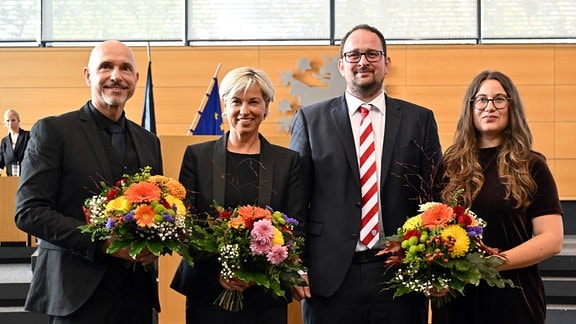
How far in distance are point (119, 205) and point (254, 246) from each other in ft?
1.63

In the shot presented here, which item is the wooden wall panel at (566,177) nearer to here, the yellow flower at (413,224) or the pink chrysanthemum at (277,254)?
the yellow flower at (413,224)

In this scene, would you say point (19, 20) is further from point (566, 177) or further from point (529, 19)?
point (566, 177)

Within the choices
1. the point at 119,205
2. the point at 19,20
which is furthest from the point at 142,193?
the point at 19,20

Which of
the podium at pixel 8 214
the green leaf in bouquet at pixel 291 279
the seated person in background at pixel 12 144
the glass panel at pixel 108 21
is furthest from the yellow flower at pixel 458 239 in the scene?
the glass panel at pixel 108 21

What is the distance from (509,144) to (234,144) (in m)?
1.14

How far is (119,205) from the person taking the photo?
8.24 feet

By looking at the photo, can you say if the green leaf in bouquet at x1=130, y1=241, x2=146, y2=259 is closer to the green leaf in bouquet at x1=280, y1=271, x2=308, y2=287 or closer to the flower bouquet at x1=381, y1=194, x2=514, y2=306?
the green leaf in bouquet at x1=280, y1=271, x2=308, y2=287

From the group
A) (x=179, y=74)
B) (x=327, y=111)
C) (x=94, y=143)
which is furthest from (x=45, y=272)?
→ (x=179, y=74)

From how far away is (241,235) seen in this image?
8.86 ft

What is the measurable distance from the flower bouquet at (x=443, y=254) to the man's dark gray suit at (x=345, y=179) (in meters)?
0.30

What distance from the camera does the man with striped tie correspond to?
3.02m

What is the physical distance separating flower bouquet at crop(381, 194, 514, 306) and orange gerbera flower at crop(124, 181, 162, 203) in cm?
90

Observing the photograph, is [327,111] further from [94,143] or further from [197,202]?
[94,143]

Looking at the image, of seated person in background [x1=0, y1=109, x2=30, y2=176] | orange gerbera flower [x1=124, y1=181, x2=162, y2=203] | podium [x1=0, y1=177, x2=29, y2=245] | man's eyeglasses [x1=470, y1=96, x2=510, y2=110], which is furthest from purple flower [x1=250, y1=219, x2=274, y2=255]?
seated person in background [x1=0, y1=109, x2=30, y2=176]
